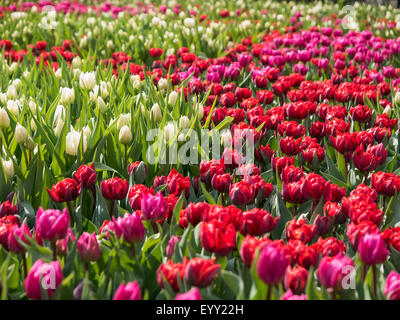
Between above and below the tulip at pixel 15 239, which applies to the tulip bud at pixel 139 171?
above

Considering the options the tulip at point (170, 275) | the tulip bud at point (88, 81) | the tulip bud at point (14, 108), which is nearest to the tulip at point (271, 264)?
the tulip at point (170, 275)

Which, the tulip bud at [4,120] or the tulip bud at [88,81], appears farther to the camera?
the tulip bud at [88,81]

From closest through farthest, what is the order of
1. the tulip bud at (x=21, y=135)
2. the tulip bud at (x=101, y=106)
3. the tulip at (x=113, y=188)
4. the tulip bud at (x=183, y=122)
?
the tulip at (x=113, y=188) → the tulip bud at (x=21, y=135) → the tulip bud at (x=183, y=122) → the tulip bud at (x=101, y=106)

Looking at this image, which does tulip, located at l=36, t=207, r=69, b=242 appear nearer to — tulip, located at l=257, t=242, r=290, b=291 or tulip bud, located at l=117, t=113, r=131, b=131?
tulip, located at l=257, t=242, r=290, b=291

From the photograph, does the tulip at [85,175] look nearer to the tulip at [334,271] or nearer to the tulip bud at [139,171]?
the tulip bud at [139,171]

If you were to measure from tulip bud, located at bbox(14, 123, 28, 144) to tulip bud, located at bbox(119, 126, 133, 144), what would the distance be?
17.6 inches

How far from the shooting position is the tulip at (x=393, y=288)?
129cm

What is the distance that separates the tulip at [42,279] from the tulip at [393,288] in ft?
2.80

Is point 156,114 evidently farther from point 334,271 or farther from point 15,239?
point 334,271

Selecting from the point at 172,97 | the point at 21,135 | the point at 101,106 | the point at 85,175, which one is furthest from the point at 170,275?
the point at 172,97

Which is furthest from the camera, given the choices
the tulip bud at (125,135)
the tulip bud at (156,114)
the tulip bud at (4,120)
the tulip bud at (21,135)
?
the tulip bud at (156,114)

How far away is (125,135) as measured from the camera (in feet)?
8.20

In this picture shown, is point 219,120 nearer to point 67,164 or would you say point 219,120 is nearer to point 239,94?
point 239,94

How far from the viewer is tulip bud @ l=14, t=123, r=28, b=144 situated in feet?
7.78
